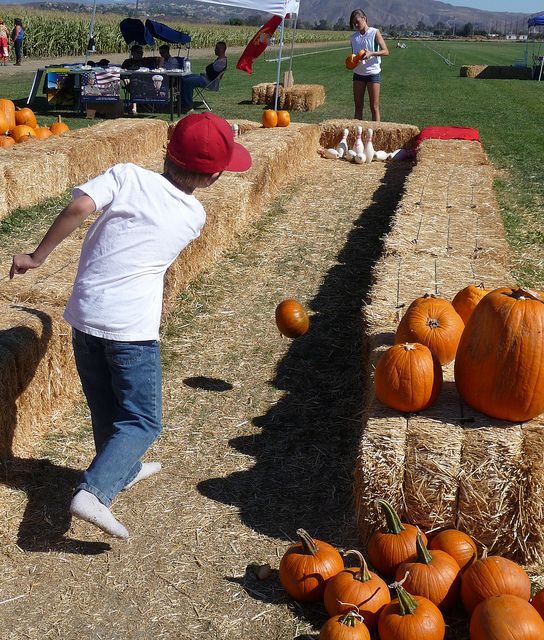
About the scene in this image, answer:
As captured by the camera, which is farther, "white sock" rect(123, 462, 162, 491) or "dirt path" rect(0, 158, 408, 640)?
"white sock" rect(123, 462, 162, 491)

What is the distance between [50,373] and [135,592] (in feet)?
5.46

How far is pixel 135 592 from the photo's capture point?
3404mm

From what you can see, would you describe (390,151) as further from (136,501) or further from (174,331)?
(136,501)

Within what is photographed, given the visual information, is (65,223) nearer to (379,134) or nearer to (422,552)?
(422,552)

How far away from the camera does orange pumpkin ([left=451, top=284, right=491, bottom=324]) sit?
4.91m

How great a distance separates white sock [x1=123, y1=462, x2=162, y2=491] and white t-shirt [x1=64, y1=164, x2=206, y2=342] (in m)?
0.94

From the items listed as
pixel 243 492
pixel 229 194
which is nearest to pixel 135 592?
pixel 243 492

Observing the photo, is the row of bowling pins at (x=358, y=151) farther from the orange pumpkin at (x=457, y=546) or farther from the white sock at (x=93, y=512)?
the white sock at (x=93, y=512)

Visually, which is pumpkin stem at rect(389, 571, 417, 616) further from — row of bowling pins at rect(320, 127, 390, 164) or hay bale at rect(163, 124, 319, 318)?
row of bowling pins at rect(320, 127, 390, 164)

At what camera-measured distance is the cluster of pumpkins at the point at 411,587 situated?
2973 mm

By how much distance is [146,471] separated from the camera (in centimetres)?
420

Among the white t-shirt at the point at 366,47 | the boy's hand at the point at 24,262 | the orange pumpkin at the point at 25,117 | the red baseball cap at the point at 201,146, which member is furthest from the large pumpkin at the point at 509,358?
the white t-shirt at the point at 366,47

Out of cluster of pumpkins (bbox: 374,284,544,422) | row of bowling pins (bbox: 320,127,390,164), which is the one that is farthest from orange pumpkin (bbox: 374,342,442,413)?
Answer: row of bowling pins (bbox: 320,127,390,164)

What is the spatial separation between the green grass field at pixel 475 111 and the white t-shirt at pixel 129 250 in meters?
4.61
